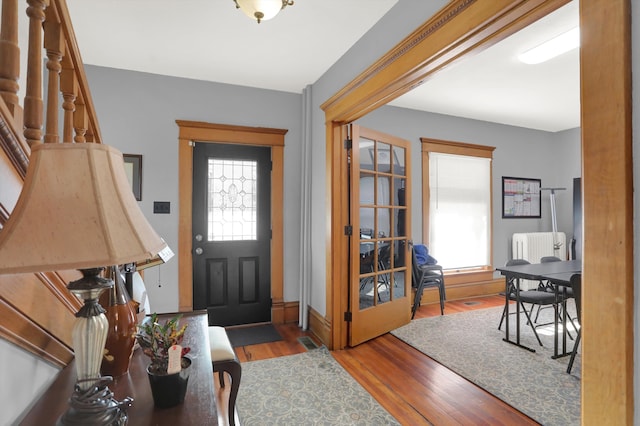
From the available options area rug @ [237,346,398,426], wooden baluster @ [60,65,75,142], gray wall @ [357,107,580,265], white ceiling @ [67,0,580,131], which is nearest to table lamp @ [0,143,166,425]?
wooden baluster @ [60,65,75,142]

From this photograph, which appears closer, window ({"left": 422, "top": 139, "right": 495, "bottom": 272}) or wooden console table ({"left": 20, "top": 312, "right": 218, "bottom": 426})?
wooden console table ({"left": 20, "top": 312, "right": 218, "bottom": 426})

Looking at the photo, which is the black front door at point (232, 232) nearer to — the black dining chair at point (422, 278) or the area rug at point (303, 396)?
the area rug at point (303, 396)

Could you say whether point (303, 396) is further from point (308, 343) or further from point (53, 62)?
point (53, 62)

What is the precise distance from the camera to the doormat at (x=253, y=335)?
3248mm

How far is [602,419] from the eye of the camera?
1.07 meters

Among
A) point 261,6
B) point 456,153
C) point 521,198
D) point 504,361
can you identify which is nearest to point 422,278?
point 504,361

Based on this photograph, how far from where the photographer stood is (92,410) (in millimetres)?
731

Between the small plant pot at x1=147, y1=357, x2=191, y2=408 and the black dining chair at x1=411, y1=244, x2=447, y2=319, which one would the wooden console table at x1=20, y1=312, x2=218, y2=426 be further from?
the black dining chair at x1=411, y1=244, x2=447, y2=319

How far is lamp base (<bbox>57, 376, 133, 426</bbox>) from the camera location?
72cm

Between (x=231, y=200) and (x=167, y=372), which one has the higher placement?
(x=231, y=200)

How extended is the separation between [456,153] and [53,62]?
4.62 metres

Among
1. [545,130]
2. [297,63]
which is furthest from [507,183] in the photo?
[297,63]

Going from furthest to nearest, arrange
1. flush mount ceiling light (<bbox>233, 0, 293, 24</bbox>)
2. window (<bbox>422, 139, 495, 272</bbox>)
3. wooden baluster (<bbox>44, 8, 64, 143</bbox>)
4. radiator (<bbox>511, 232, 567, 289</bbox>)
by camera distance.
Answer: radiator (<bbox>511, 232, 567, 289</bbox>) → window (<bbox>422, 139, 495, 272</bbox>) → flush mount ceiling light (<bbox>233, 0, 293, 24</bbox>) → wooden baluster (<bbox>44, 8, 64, 143</bbox>)

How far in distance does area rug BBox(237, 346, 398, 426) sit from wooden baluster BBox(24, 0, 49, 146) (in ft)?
6.03
